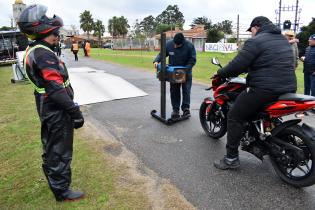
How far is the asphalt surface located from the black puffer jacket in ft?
3.92

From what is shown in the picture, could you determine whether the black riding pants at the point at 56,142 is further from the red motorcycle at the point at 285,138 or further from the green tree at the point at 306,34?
the green tree at the point at 306,34

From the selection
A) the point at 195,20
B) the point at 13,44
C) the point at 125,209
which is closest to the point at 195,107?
the point at 125,209

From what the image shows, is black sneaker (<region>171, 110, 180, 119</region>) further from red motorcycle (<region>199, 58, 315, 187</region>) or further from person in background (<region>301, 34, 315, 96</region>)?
person in background (<region>301, 34, 315, 96</region>)

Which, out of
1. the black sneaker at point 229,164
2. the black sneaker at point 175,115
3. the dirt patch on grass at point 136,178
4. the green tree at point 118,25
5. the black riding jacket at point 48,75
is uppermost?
the green tree at point 118,25

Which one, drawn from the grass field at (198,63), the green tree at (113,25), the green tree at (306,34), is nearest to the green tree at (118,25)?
the green tree at (113,25)

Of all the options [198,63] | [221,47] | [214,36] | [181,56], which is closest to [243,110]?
[181,56]

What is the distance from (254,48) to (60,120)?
2331mm

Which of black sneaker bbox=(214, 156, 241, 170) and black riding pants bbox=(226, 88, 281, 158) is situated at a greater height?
black riding pants bbox=(226, 88, 281, 158)

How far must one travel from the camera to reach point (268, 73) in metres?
3.65

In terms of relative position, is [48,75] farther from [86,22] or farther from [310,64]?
[86,22]

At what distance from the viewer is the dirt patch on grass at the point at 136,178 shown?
3424 millimetres

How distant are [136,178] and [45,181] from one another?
Answer: 1.16 m

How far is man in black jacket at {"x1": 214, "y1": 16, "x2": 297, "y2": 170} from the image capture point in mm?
3622

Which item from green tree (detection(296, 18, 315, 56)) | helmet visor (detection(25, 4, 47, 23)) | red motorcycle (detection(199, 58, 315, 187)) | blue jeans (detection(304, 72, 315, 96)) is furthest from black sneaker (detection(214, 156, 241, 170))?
green tree (detection(296, 18, 315, 56))
